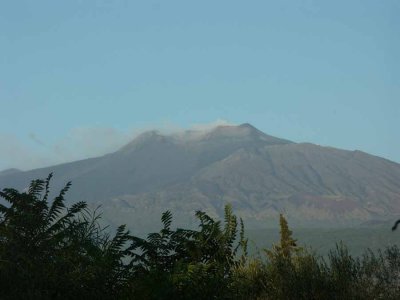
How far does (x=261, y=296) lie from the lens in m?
13.2

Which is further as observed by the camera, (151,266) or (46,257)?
(151,266)

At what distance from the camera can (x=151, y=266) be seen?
11.7 metres

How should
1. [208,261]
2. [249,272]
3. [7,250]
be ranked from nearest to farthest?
1. [7,250]
2. [208,261]
3. [249,272]

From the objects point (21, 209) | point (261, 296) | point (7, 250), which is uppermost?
point (21, 209)

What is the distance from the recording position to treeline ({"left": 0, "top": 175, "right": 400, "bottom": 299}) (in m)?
9.69

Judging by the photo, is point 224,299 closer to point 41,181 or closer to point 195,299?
point 195,299

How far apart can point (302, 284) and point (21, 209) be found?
5239 millimetres

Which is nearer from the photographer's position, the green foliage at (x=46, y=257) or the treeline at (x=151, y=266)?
the green foliage at (x=46, y=257)

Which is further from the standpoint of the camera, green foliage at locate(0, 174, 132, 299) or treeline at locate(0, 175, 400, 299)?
treeline at locate(0, 175, 400, 299)

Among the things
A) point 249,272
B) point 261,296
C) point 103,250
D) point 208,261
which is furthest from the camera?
point 249,272

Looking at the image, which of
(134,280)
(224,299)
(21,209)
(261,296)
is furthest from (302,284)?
(21,209)

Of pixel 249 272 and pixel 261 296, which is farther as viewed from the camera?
pixel 249 272

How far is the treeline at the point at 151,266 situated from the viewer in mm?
9688

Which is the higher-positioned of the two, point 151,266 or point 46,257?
point 46,257
